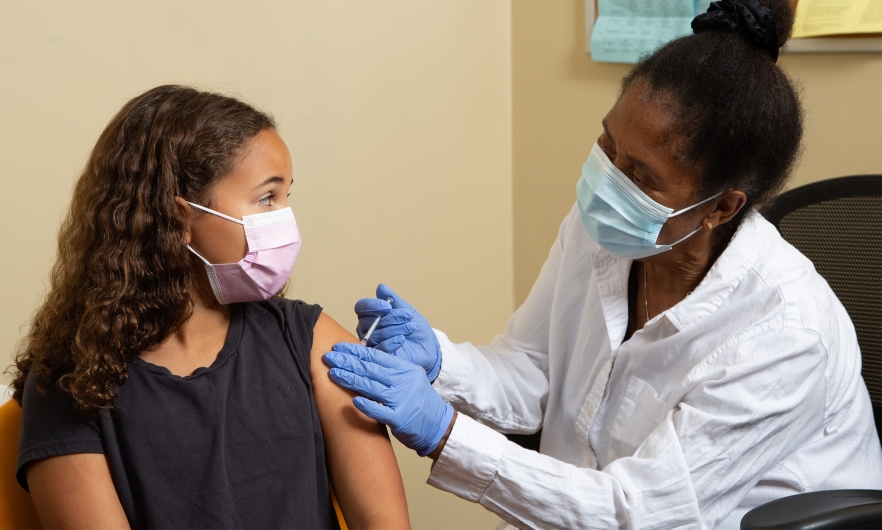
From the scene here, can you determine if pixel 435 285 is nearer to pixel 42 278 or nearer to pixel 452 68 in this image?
pixel 452 68

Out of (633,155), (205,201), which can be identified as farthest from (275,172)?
(633,155)

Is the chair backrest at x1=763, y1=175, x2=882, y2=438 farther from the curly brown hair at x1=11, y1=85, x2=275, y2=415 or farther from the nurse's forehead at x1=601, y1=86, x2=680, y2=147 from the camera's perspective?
the curly brown hair at x1=11, y1=85, x2=275, y2=415

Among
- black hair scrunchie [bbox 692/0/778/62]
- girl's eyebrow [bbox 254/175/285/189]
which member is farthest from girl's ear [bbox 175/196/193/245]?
black hair scrunchie [bbox 692/0/778/62]

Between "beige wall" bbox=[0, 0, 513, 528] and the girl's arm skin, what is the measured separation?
0.80 m

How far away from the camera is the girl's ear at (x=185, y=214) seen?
124cm

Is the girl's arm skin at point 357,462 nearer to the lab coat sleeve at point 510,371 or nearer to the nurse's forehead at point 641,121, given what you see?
the lab coat sleeve at point 510,371

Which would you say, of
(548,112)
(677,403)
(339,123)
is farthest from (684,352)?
(548,112)

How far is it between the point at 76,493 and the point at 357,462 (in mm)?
427

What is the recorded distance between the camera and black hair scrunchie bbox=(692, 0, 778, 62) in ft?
4.47

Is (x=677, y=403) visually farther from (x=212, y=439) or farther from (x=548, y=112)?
(x=548, y=112)

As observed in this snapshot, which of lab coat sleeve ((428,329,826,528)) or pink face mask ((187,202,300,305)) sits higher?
pink face mask ((187,202,300,305))

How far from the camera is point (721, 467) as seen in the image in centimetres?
129

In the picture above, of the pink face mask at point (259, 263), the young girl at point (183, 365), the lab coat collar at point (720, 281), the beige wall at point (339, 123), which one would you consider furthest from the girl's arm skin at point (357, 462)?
the beige wall at point (339, 123)

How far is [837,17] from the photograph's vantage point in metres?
1.90
